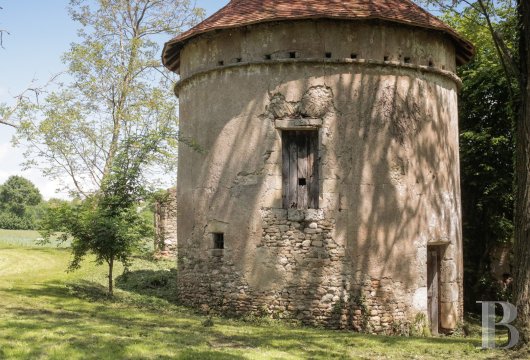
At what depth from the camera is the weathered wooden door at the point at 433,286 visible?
39.6ft

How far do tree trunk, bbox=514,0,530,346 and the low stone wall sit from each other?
2969 mm

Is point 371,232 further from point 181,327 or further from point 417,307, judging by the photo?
point 181,327

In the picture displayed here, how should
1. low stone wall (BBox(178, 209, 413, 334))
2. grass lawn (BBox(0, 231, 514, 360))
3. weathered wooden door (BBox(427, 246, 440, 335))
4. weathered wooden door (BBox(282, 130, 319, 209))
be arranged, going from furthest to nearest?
weathered wooden door (BBox(427, 246, 440, 335)) < weathered wooden door (BBox(282, 130, 319, 209)) < low stone wall (BBox(178, 209, 413, 334)) < grass lawn (BBox(0, 231, 514, 360))

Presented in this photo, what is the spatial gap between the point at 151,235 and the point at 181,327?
3.35 meters

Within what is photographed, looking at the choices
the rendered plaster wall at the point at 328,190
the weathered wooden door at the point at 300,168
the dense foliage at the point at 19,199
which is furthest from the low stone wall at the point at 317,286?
the dense foliage at the point at 19,199

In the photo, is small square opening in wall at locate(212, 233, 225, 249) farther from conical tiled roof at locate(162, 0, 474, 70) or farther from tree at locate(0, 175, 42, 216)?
tree at locate(0, 175, 42, 216)

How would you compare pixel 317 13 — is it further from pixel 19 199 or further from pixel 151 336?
pixel 19 199

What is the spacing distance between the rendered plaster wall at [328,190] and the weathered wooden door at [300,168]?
238mm

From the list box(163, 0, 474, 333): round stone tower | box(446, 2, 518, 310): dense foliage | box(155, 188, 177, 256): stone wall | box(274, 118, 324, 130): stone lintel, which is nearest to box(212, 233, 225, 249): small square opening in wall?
box(163, 0, 474, 333): round stone tower

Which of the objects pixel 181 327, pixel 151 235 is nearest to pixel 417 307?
pixel 181 327

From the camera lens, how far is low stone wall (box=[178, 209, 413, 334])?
10.7 meters

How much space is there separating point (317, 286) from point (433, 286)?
9.88ft

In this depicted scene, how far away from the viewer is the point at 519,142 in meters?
8.55

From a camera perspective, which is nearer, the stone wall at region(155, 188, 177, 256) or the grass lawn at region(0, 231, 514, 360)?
the grass lawn at region(0, 231, 514, 360)
